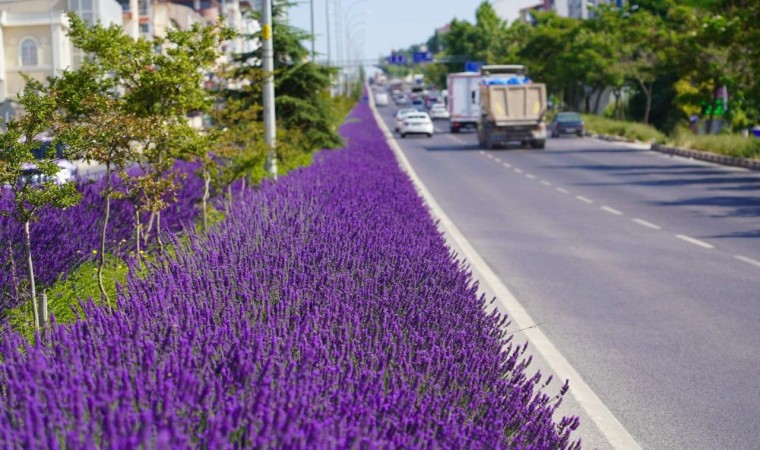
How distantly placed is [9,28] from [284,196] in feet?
195

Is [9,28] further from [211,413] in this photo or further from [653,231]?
[211,413]

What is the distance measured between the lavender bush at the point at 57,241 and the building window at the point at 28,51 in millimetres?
55722

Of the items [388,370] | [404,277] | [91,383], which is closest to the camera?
[91,383]

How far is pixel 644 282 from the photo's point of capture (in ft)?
44.9

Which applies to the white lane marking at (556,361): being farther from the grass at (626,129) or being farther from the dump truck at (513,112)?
the grass at (626,129)

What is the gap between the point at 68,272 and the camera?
10492 millimetres

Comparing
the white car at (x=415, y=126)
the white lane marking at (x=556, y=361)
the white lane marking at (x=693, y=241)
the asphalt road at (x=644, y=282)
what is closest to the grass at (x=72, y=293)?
the white lane marking at (x=556, y=361)

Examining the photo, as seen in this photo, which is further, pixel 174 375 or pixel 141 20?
pixel 141 20

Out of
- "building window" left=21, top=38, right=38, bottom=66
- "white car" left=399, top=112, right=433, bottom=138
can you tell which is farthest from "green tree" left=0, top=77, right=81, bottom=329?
"building window" left=21, top=38, right=38, bottom=66

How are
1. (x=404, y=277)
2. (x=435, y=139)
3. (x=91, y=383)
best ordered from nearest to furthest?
(x=91, y=383) → (x=404, y=277) → (x=435, y=139)

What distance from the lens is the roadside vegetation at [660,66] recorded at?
123 ft

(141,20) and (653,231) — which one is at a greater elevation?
(141,20)

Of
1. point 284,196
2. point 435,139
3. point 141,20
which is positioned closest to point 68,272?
point 284,196

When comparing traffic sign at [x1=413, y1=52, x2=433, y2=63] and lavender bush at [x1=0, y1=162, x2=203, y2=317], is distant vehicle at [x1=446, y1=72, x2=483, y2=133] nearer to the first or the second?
lavender bush at [x1=0, y1=162, x2=203, y2=317]
